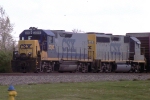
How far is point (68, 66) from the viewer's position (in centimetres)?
3177

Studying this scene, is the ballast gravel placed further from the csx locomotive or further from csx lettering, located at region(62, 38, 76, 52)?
csx lettering, located at region(62, 38, 76, 52)

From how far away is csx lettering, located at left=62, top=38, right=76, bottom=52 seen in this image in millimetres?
32750

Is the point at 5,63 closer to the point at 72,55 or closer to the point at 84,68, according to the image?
the point at 72,55

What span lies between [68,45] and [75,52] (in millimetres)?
1150

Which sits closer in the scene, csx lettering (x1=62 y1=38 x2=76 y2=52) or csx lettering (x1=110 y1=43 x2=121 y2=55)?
csx lettering (x1=62 y1=38 x2=76 y2=52)

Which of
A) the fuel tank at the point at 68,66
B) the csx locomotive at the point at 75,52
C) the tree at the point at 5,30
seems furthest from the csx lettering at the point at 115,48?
the tree at the point at 5,30

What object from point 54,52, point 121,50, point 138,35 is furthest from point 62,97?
point 138,35

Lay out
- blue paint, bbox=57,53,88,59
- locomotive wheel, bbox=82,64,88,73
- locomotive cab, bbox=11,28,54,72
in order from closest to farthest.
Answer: locomotive cab, bbox=11,28,54,72 < blue paint, bbox=57,53,88,59 < locomotive wheel, bbox=82,64,88,73

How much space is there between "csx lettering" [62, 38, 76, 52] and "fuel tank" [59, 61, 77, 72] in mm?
1330

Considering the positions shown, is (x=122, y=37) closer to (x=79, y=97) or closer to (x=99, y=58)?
(x=99, y=58)

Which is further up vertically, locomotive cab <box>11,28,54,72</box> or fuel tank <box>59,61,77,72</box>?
locomotive cab <box>11,28,54,72</box>

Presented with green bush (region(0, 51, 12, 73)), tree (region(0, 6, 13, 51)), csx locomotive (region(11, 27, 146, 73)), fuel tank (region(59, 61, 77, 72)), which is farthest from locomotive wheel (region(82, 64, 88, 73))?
tree (region(0, 6, 13, 51))

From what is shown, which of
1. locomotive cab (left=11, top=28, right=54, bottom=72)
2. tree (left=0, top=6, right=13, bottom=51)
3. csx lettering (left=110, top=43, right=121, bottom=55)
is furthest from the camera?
tree (left=0, top=6, right=13, bottom=51)

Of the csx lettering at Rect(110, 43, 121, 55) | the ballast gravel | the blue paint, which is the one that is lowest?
the ballast gravel
